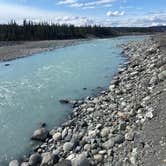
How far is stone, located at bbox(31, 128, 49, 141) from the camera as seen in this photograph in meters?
11.7

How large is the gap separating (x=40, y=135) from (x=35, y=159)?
6.37 feet

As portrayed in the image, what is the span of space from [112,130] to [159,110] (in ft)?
5.08

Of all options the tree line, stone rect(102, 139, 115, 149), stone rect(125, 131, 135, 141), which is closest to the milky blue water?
stone rect(102, 139, 115, 149)

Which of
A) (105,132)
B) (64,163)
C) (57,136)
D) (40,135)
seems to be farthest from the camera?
(40,135)

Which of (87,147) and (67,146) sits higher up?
(87,147)

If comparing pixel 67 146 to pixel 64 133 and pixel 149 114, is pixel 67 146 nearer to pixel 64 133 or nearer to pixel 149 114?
pixel 64 133

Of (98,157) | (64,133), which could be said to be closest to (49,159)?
(98,157)

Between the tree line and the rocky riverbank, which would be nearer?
the rocky riverbank

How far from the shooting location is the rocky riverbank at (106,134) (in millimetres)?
8743

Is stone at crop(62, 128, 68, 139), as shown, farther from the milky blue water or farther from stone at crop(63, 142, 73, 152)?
the milky blue water

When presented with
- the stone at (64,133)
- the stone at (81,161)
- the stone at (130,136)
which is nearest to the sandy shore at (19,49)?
the stone at (64,133)

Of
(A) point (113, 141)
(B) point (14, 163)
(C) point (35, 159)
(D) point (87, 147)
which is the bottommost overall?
(B) point (14, 163)

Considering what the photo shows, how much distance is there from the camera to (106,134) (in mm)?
10523

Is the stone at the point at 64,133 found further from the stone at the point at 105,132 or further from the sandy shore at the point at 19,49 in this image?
the sandy shore at the point at 19,49
